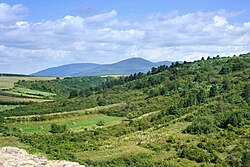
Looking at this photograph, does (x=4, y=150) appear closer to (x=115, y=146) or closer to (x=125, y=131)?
(x=115, y=146)

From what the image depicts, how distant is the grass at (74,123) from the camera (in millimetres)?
92188

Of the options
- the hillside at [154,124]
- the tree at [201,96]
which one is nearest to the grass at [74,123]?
the hillside at [154,124]

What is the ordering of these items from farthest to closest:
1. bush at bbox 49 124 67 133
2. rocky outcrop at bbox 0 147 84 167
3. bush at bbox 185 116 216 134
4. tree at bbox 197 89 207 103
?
tree at bbox 197 89 207 103 → bush at bbox 49 124 67 133 → bush at bbox 185 116 216 134 → rocky outcrop at bbox 0 147 84 167

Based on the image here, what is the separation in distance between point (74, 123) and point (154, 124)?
67.9 ft

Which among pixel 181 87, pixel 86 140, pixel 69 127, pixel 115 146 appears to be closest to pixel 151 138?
pixel 115 146

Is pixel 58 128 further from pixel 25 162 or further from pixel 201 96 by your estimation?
pixel 25 162

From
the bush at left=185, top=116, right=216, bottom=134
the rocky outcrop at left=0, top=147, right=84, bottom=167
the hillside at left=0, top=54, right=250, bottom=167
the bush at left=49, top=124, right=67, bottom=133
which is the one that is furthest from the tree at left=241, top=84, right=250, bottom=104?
the rocky outcrop at left=0, top=147, right=84, bottom=167

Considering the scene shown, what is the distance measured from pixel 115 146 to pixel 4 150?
3843 cm

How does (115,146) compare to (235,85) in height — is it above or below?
below

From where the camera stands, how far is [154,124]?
9344 centimetres

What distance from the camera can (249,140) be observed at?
63.5 metres

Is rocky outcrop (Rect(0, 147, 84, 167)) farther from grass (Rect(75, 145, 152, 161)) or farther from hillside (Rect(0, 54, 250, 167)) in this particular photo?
grass (Rect(75, 145, 152, 161))

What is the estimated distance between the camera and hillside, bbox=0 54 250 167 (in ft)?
185

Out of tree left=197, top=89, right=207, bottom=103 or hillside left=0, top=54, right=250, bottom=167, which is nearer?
hillside left=0, top=54, right=250, bottom=167
